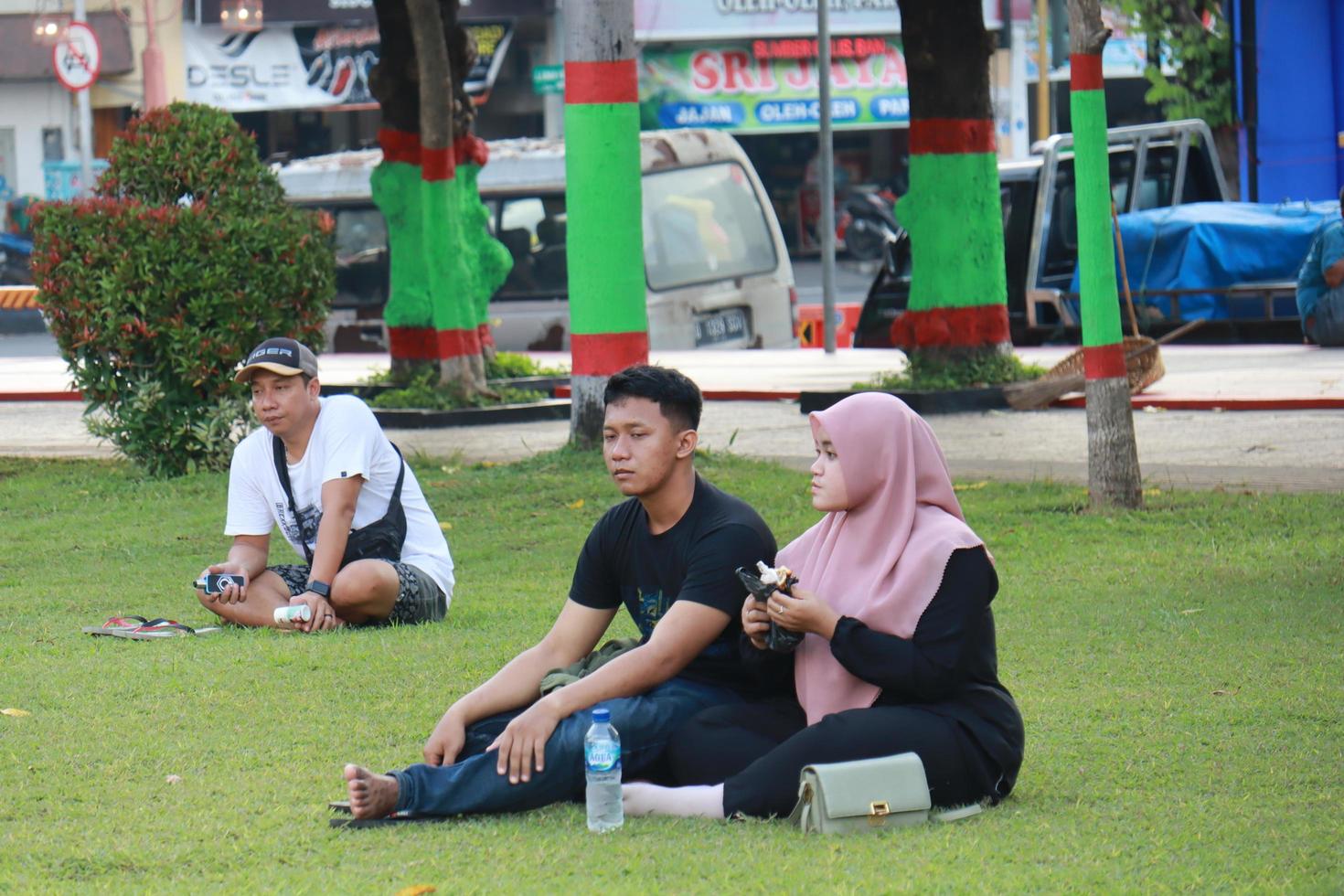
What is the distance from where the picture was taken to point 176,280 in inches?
415

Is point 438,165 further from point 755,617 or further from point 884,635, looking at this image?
point 884,635

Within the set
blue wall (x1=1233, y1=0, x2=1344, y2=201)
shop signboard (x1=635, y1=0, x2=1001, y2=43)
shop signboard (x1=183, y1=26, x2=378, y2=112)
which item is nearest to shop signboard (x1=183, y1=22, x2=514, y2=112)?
shop signboard (x1=183, y1=26, x2=378, y2=112)

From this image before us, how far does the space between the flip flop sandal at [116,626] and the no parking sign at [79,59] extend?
16.2 m

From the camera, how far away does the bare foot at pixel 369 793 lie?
4.20m

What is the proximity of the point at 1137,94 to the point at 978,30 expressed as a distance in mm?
25829

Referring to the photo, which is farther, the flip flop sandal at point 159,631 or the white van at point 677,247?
the white van at point 677,247

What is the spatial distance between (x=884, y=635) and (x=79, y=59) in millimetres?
19750

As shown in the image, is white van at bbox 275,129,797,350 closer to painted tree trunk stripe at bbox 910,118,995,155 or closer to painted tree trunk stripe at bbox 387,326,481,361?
painted tree trunk stripe at bbox 387,326,481,361

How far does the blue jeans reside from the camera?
434 centimetres

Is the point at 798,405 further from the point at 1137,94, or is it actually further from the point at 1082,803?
the point at 1137,94

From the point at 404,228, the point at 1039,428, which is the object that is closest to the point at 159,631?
the point at 1039,428

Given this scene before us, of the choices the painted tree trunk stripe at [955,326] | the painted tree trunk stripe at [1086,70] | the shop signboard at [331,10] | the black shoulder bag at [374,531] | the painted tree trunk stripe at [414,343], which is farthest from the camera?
the shop signboard at [331,10]

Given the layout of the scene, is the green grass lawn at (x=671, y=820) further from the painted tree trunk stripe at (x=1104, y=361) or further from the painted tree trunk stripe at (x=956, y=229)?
the painted tree trunk stripe at (x=956, y=229)

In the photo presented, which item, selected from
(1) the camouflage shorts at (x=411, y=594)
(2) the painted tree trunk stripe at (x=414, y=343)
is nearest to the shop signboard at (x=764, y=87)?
(2) the painted tree trunk stripe at (x=414, y=343)
